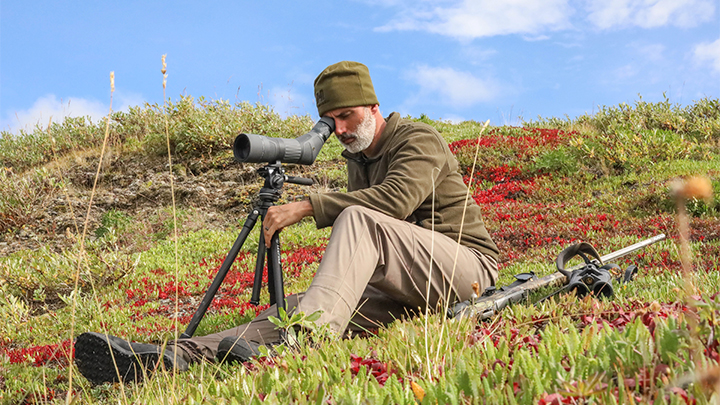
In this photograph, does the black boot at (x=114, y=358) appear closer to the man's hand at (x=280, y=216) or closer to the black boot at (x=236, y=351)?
the black boot at (x=236, y=351)

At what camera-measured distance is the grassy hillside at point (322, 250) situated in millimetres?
1708

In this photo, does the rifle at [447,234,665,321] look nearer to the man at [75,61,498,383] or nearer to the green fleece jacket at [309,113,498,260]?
the man at [75,61,498,383]

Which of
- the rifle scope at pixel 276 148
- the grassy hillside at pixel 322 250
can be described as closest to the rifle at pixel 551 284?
the grassy hillside at pixel 322 250

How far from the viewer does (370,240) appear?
129 inches

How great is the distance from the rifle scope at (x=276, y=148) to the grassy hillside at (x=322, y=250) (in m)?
0.87

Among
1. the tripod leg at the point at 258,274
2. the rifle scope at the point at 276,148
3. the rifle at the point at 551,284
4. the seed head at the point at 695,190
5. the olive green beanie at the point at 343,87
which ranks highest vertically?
the olive green beanie at the point at 343,87

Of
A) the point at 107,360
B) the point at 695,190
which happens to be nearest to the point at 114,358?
the point at 107,360

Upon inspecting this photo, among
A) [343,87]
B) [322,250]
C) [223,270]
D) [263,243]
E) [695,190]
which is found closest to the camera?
[695,190]

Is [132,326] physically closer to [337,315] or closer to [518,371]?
[337,315]

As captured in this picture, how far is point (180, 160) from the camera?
1528cm

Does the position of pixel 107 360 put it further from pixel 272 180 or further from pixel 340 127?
pixel 340 127

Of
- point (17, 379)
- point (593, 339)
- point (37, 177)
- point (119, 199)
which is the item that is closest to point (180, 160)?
point (119, 199)

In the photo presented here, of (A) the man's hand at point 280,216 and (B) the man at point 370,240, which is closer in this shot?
(B) the man at point 370,240

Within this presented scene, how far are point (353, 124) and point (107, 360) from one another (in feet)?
8.22
